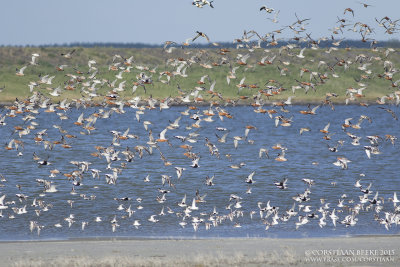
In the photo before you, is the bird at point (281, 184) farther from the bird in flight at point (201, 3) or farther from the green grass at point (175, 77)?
the green grass at point (175, 77)

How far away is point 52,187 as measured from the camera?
3659 cm

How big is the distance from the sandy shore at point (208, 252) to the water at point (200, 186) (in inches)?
86.3

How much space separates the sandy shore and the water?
2.19 m

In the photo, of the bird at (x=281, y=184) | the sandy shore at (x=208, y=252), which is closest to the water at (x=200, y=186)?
the bird at (x=281, y=184)

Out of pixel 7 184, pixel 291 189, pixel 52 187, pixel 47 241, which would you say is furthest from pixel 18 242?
pixel 291 189

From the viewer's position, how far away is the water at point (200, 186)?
29.2 metres

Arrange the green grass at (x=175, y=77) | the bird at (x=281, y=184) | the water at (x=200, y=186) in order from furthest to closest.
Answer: the green grass at (x=175, y=77) < the bird at (x=281, y=184) < the water at (x=200, y=186)

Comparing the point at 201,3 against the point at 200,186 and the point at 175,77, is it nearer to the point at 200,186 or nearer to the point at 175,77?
the point at 200,186

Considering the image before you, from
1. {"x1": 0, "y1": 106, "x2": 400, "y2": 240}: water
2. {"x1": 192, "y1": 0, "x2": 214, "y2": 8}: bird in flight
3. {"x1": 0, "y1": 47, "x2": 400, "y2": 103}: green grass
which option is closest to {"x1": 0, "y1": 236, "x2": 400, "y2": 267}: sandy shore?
{"x1": 0, "y1": 106, "x2": 400, "y2": 240}: water

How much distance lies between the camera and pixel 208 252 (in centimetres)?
2352

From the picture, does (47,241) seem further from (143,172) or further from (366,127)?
(366,127)

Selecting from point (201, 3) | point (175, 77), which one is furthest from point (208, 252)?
point (175, 77)

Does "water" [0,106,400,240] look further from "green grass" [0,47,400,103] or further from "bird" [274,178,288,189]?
"green grass" [0,47,400,103]

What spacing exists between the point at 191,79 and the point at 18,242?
2642 inches
